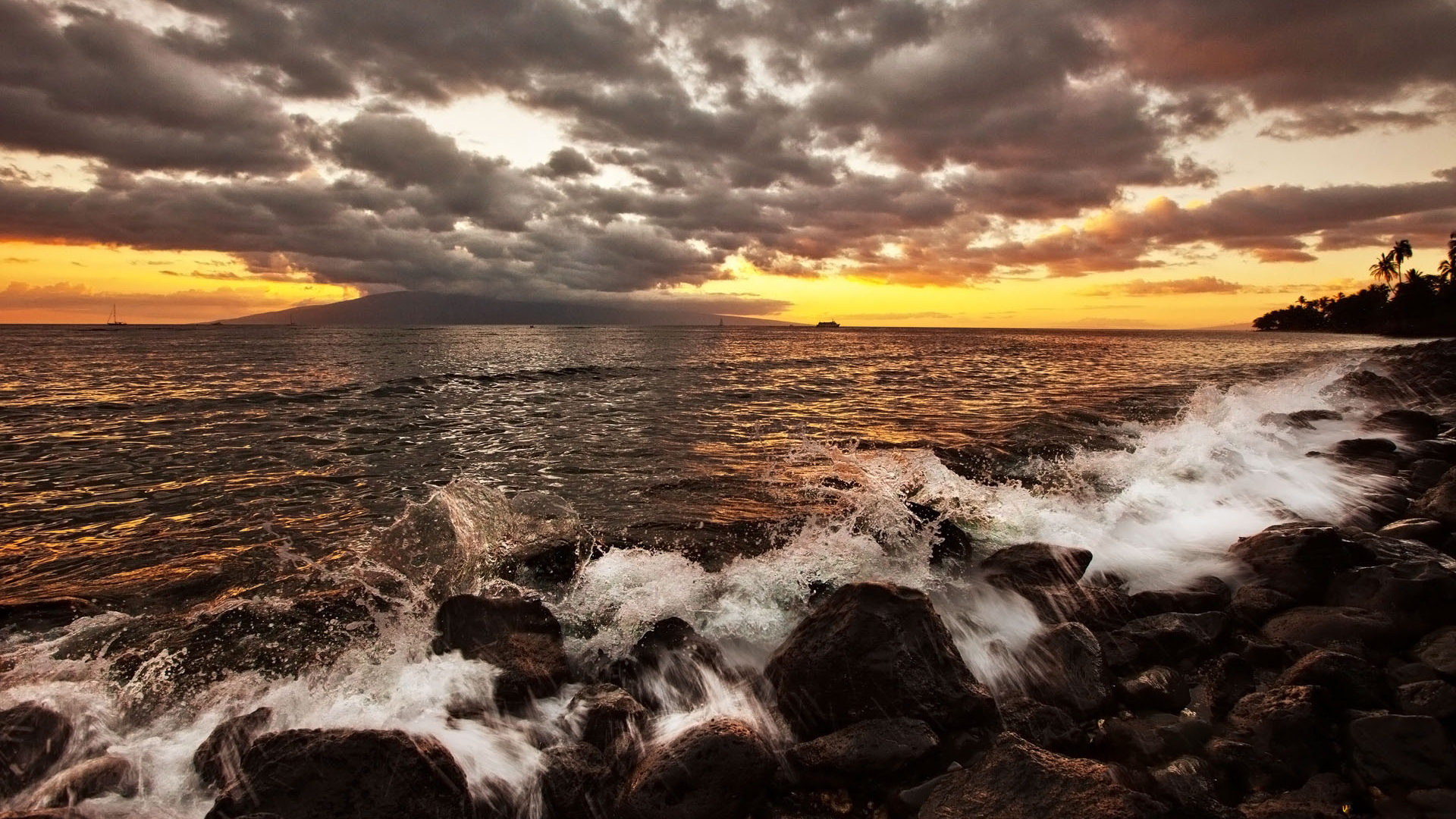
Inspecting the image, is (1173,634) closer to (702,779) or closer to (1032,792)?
(1032,792)

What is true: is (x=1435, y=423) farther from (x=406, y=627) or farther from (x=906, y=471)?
(x=406, y=627)

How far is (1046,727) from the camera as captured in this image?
5.41m

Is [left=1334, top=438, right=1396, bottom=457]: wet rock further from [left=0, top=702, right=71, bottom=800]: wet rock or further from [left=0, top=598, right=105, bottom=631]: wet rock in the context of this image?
[left=0, top=598, right=105, bottom=631]: wet rock

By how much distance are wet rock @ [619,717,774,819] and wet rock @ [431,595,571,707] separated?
178 centimetres

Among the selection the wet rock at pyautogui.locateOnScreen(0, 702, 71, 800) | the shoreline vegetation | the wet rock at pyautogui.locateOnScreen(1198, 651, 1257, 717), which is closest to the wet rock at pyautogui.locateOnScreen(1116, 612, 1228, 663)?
the wet rock at pyautogui.locateOnScreen(1198, 651, 1257, 717)

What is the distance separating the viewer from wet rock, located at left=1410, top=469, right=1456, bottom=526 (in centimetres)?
976

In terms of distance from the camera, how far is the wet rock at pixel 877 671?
5465 millimetres

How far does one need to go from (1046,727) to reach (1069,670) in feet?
2.97

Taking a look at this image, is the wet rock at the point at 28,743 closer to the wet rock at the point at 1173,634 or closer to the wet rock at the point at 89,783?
the wet rock at the point at 89,783

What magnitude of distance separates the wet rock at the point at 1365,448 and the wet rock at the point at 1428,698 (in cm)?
1251

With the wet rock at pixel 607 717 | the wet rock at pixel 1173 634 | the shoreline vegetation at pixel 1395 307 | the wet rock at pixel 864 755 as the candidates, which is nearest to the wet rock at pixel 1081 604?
the wet rock at pixel 1173 634

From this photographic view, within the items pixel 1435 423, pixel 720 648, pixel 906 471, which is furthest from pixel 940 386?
pixel 720 648

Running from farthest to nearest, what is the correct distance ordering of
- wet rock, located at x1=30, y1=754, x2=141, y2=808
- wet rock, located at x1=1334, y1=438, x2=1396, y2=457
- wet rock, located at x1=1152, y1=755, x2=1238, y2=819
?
wet rock, located at x1=1334, y1=438, x2=1396, y2=457 → wet rock, located at x1=30, y1=754, x2=141, y2=808 → wet rock, located at x1=1152, y1=755, x2=1238, y2=819

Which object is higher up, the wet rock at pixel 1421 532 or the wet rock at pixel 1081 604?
the wet rock at pixel 1421 532
